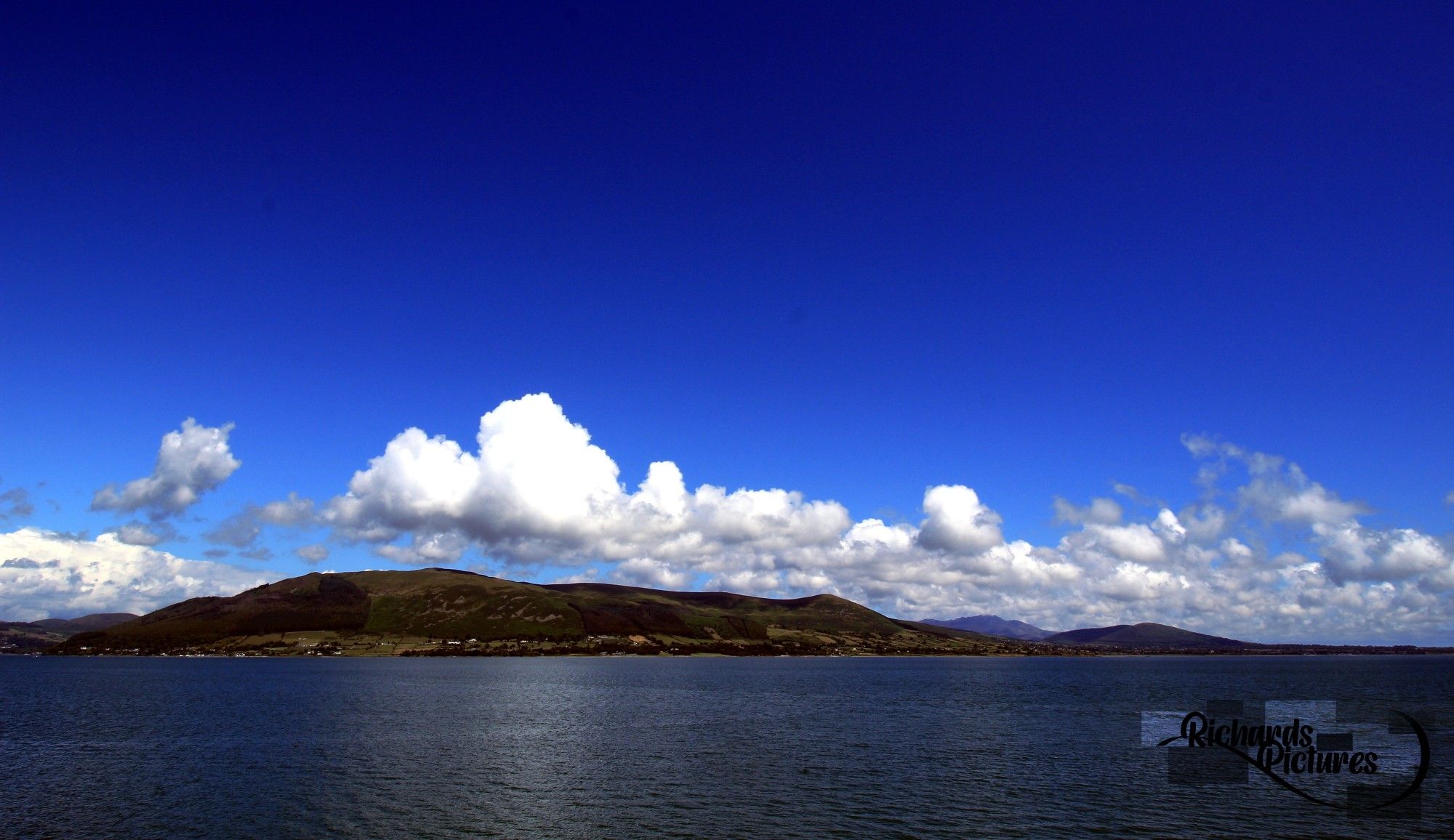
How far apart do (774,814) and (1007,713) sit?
8213cm

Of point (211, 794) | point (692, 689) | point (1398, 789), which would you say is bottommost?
point (692, 689)

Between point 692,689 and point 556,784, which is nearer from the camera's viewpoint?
point 556,784

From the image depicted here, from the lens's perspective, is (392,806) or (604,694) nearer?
(392,806)

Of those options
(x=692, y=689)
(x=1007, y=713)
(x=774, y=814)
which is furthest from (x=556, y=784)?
(x=692, y=689)

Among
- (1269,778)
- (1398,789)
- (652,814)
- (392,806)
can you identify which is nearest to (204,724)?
(392,806)

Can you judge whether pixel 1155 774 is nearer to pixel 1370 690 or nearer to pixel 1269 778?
pixel 1269 778

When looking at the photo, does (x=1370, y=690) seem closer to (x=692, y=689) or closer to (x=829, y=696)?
(x=829, y=696)

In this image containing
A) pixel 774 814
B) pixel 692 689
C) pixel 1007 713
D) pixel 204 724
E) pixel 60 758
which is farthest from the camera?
pixel 692 689

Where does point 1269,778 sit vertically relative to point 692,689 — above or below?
above

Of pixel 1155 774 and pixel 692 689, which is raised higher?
pixel 1155 774

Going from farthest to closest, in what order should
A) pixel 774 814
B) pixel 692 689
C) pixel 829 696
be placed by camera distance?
pixel 692 689 < pixel 829 696 < pixel 774 814

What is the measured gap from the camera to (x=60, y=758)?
3071 inches

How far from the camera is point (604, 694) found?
165 meters

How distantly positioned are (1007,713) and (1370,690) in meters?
124
